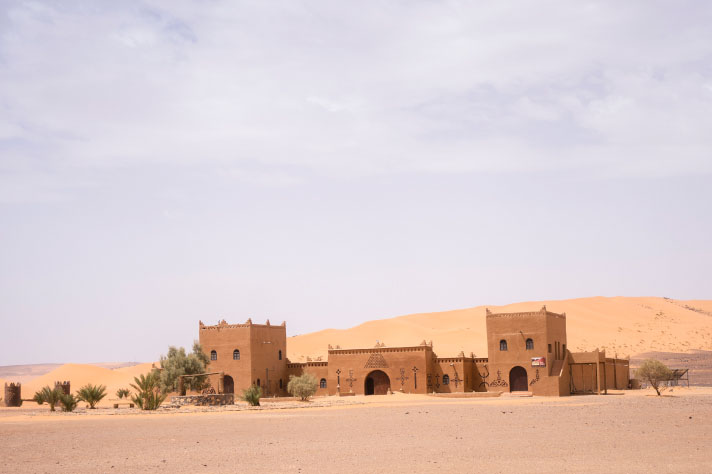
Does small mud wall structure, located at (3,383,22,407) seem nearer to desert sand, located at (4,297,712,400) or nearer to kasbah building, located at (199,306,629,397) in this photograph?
kasbah building, located at (199,306,629,397)

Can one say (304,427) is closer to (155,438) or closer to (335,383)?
(155,438)

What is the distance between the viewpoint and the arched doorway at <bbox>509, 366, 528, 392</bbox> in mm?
44906

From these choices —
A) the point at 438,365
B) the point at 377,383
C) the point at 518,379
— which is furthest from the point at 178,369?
the point at 518,379

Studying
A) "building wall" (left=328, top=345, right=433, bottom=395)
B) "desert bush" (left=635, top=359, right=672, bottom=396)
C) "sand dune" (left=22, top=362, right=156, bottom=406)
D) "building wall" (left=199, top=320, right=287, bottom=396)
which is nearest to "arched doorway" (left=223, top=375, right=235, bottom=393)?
"building wall" (left=199, top=320, right=287, bottom=396)

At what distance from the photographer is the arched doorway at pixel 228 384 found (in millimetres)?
48531

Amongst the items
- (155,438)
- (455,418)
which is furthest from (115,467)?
(455,418)

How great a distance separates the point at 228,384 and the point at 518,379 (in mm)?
17526

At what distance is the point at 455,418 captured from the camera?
25000mm

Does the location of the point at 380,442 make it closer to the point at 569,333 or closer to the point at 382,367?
the point at 382,367

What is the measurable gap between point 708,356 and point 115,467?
6146 cm

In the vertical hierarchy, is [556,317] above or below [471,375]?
above

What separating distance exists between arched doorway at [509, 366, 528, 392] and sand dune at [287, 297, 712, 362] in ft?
69.7

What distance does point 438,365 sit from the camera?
4691 cm

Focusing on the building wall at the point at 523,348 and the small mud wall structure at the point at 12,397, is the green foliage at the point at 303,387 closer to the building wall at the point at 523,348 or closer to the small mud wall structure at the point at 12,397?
the building wall at the point at 523,348
